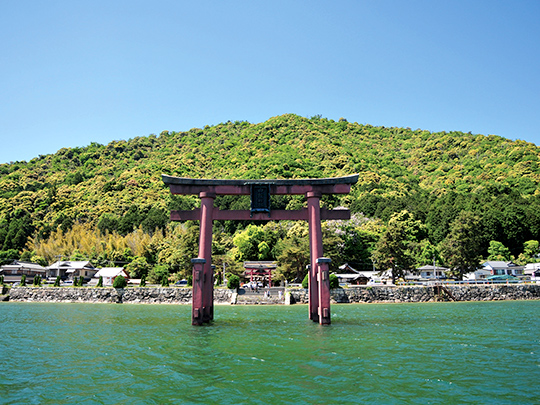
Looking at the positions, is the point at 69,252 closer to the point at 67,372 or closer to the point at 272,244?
the point at 272,244

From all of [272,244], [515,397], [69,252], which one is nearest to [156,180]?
[69,252]

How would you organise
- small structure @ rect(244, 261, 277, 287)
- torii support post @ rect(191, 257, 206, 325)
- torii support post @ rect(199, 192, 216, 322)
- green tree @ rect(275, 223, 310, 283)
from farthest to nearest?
small structure @ rect(244, 261, 277, 287) < green tree @ rect(275, 223, 310, 283) < torii support post @ rect(199, 192, 216, 322) < torii support post @ rect(191, 257, 206, 325)

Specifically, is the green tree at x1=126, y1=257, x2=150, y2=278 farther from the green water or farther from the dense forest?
the green water

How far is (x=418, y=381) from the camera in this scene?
31.7 feet

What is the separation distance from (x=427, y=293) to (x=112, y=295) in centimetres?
3174

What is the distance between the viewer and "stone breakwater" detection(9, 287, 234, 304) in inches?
1644

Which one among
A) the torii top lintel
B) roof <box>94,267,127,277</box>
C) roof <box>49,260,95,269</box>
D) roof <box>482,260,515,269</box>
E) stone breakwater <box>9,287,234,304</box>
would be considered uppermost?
the torii top lintel

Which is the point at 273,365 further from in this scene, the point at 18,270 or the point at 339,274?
the point at 18,270

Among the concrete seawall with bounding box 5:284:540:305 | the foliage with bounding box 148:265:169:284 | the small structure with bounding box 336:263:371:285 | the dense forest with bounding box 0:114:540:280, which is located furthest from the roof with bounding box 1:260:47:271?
the small structure with bounding box 336:263:371:285

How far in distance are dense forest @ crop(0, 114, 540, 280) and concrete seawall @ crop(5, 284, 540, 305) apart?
613cm

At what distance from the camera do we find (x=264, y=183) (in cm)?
2130

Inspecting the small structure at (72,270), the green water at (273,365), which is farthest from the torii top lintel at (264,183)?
the small structure at (72,270)

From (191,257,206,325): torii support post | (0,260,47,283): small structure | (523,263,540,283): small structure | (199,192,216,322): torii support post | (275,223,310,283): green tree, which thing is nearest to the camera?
(191,257,206,325): torii support post

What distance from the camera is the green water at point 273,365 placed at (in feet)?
28.4
